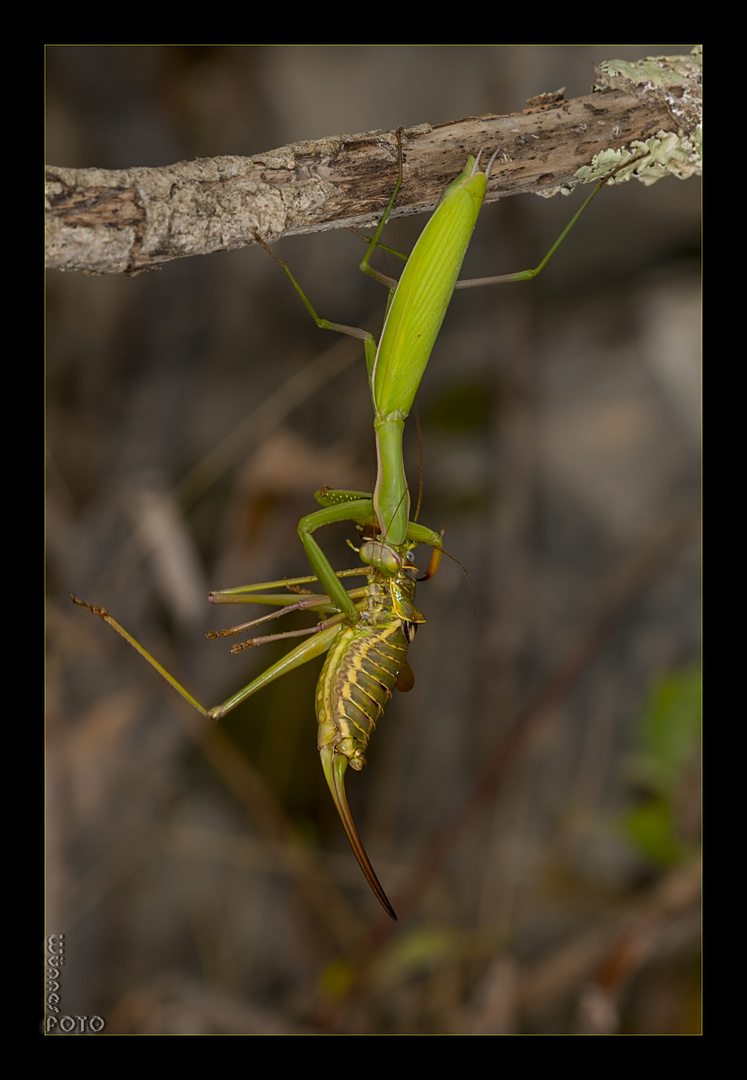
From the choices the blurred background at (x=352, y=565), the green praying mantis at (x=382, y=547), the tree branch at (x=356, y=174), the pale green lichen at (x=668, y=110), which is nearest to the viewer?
the tree branch at (x=356, y=174)

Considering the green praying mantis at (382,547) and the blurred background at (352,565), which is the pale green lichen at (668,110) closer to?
the green praying mantis at (382,547)

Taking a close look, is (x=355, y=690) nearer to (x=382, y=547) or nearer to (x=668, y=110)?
(x=382, y=547)

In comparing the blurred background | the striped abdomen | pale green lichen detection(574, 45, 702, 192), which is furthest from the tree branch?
the blurred background

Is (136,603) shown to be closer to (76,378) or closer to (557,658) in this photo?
(76,378)

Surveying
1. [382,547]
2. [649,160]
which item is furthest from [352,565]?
[649,160]

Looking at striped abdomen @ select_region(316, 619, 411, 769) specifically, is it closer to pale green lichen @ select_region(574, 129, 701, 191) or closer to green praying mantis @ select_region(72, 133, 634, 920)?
green praying mantis @ select_region(72, 133, 634, 920)

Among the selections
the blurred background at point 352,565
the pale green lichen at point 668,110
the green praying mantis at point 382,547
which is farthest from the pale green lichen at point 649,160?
the blurred background at point 352,565
